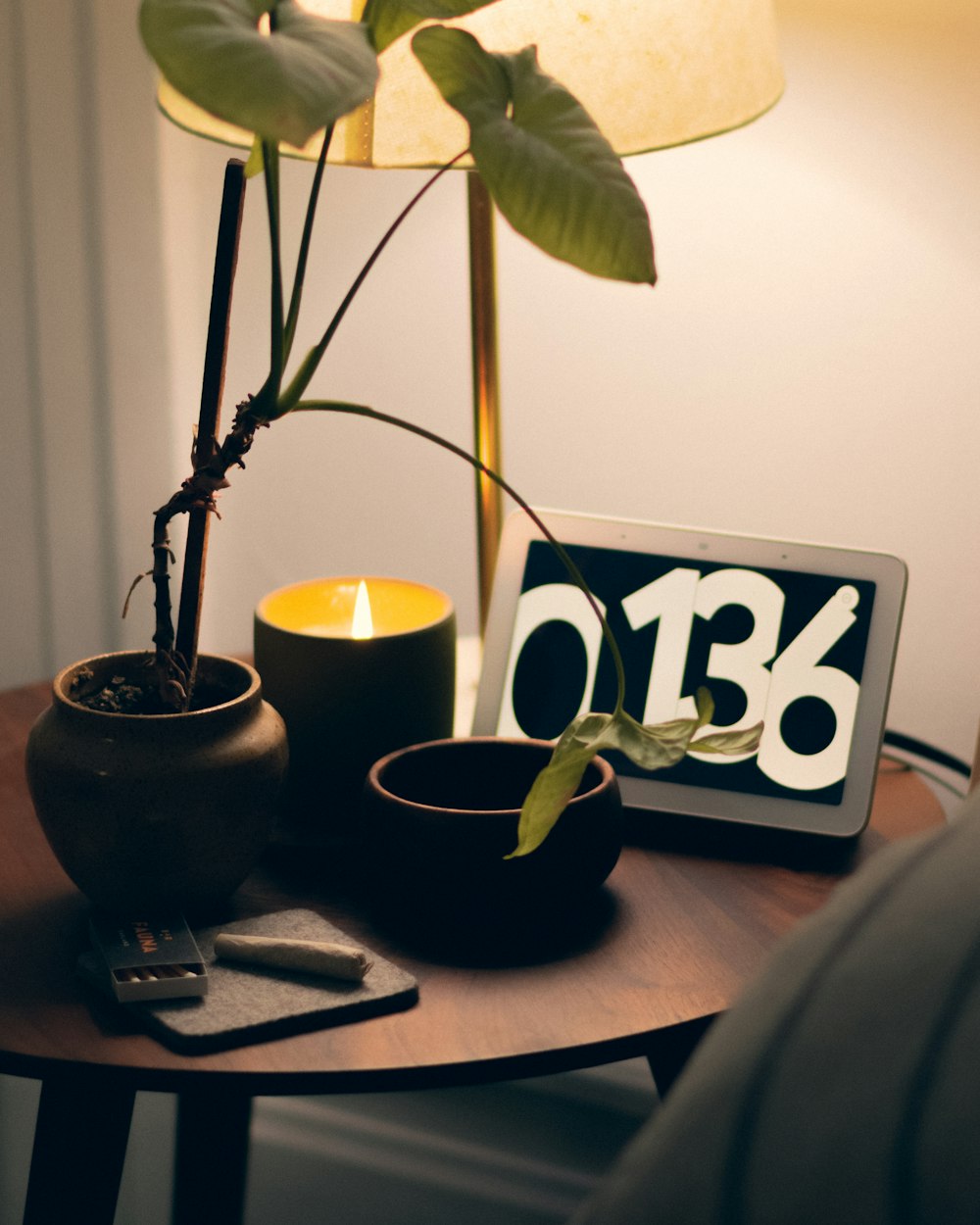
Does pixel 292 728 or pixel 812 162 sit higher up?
pixel 812 162

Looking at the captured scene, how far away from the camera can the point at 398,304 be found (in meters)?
1.19

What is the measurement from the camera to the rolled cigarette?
583mm

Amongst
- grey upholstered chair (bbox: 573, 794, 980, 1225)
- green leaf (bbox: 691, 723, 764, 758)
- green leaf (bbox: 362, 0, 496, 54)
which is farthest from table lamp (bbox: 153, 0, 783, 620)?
grey upholstered chair (bbox: 573, 794, 980, 1225)

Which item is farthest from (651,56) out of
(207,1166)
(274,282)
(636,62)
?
(207,1166)

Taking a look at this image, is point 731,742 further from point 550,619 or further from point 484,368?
point 484,368

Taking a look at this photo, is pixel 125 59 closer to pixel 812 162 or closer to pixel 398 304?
pixel 398 304

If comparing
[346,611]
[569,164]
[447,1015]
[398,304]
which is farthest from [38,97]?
[447,1015]

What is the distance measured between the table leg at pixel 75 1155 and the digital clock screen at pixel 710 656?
1.10 ft

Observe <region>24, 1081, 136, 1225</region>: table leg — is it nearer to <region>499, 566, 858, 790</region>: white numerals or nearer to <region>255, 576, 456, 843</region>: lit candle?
<region>255, 576, 456, 843</region>: lit candle

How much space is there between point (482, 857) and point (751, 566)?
A: 11.3 inches

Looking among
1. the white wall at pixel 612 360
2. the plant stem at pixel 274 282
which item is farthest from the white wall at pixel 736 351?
the plant stem at pixel 274 282

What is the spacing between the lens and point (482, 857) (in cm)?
60

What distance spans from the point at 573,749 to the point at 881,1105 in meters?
0.33

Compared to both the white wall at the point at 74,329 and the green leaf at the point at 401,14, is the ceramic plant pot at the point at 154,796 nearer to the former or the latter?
the green leaf at the point at 401,14
